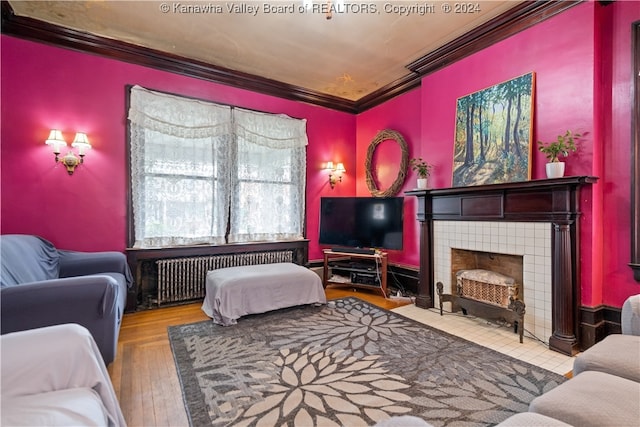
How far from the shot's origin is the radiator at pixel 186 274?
3.70 m

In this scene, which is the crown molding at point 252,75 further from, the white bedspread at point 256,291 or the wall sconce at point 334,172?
the white bedspread at point 256,291

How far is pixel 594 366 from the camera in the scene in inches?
56.9

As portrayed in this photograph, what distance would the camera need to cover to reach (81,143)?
10.6ft

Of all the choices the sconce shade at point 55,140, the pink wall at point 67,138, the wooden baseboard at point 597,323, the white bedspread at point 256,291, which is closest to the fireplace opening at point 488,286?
the wooden baseboard at point 597,323

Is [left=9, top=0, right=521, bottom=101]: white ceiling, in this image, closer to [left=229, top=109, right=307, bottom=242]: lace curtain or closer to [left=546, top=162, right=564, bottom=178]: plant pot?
[left=229, top=109, right=307, bottom=242]: lace curtain

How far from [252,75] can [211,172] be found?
1546 mm

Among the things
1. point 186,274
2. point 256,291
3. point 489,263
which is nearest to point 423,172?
point 489,263

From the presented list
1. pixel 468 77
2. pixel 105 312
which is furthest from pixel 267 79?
pixel 105 312

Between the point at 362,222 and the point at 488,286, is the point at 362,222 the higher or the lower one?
the higher one

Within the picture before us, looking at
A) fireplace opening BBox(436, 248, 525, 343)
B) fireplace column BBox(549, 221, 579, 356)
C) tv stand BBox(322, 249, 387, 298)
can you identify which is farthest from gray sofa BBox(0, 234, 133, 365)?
fireplace column BBox(549, 221, 579, 356)

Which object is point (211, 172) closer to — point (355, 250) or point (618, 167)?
point (355, 250)

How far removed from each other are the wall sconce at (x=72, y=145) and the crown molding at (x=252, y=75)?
1.01m

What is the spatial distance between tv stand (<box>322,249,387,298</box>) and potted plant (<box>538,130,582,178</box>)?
2.22 metres

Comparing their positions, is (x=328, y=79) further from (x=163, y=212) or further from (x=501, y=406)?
(x=501, y=406)
